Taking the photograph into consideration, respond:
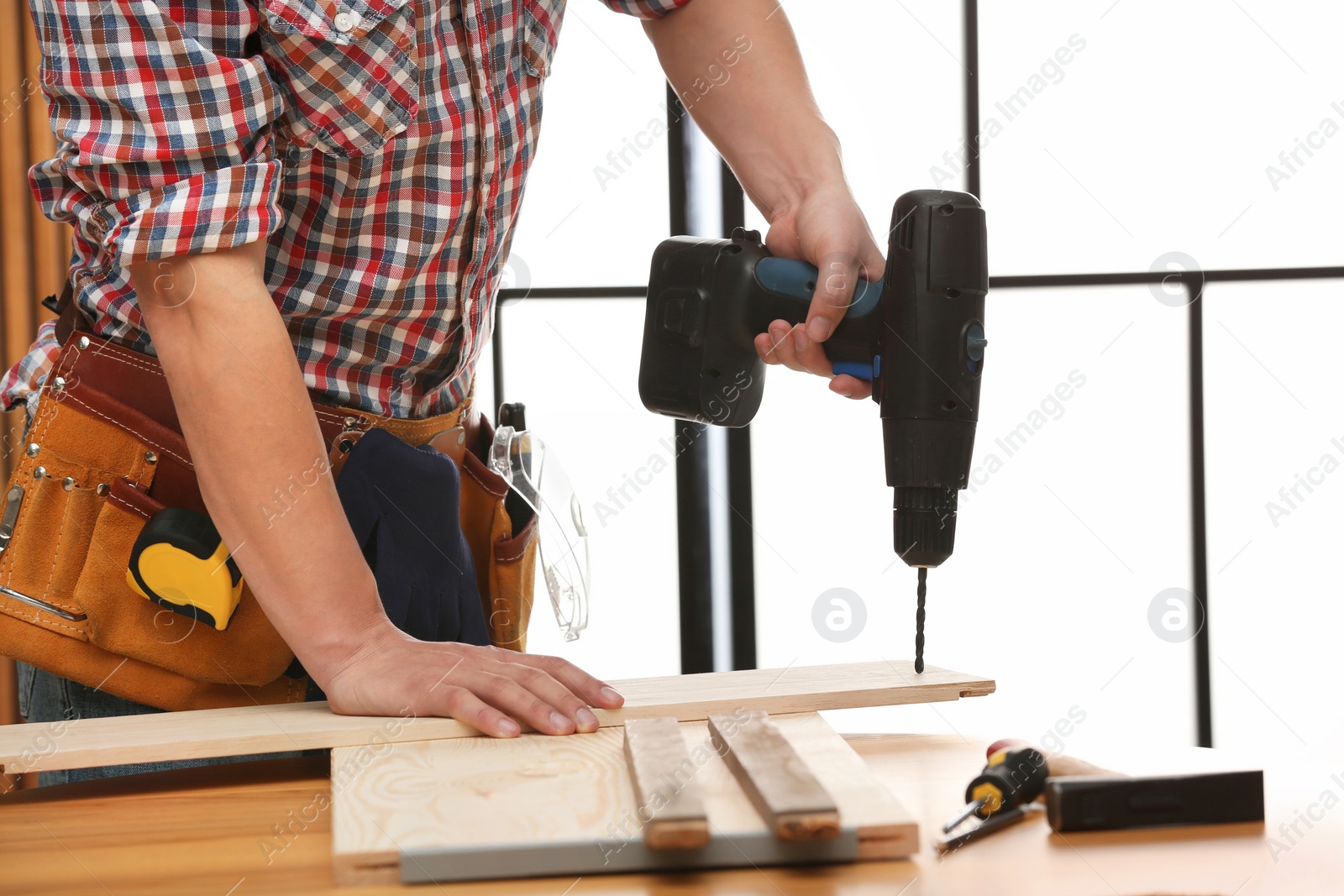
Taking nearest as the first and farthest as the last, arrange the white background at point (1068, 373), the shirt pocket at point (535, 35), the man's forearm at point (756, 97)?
the shirt pocket at point (535, 35), the man's forearm at point (756, 97), the white background at point (1068, 373)

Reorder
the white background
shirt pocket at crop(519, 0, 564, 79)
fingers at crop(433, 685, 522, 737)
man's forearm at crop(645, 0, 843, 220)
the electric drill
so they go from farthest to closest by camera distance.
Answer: the white background < man's forearm at crop(645, 0, 843, 220) < shirt pocket at crop(519, 0, 564, 79) < the electric drill < fingers at crop(433, 685, 522, 737)

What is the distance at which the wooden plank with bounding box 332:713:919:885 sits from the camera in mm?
476

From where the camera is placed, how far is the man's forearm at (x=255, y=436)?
0.72 m

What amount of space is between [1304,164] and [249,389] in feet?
8.66

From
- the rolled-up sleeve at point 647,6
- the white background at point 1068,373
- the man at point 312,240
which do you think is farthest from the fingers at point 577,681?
the white background at point 1068,373

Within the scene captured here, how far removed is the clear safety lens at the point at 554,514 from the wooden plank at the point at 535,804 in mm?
443

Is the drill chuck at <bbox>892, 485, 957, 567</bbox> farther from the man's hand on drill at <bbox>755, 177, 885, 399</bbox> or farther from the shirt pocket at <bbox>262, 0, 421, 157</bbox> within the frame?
the shirt pocket at <bbox>262, 0, 421, 157</bbox>

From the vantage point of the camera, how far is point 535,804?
1.76 ft

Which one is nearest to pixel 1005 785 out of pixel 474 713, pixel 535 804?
pixel 535 804

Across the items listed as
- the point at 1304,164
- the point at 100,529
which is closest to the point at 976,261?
the point at 100,529

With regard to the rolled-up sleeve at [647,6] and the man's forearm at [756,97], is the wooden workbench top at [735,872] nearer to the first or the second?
the man's forearm at [756,97]

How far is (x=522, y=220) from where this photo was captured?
2396 mm

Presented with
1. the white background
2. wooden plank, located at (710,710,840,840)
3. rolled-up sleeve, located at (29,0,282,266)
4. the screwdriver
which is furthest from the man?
the white background

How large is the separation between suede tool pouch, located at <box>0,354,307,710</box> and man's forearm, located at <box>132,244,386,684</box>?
120 mm
